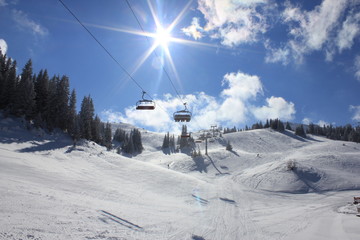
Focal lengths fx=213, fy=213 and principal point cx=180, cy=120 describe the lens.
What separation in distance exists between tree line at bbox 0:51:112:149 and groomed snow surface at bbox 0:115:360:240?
3983mm

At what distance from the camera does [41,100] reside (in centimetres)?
5191

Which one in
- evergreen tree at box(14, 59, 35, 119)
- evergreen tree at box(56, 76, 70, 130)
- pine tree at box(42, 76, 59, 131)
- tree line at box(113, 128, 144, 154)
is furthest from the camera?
tree line at box(113, 128, 144, 154)

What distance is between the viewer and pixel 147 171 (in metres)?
35.4

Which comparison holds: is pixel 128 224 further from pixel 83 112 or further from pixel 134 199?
pixel 83 112

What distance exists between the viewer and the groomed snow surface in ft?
32.1

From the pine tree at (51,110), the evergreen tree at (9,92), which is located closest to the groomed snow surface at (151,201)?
the evergreen tree at (9,92)

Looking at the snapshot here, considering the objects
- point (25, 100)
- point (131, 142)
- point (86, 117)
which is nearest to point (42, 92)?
point (25, 100)

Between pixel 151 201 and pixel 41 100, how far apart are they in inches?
1834

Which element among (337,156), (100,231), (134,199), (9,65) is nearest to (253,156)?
(337,156)

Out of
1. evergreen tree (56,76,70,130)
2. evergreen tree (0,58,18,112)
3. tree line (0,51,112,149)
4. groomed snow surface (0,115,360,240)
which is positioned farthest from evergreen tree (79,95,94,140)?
evergreen tree (0,58,18,112)

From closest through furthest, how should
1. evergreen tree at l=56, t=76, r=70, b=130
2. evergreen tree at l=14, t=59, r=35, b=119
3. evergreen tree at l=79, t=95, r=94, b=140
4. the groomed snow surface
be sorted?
→ the groomed snow surface < evergreen tree at l=14, t=59, r=35, b=119 < evergreen tree at l=56, t=76, r=70, b=130 < evergreen tree at l=79, t=95, r=94, b=140

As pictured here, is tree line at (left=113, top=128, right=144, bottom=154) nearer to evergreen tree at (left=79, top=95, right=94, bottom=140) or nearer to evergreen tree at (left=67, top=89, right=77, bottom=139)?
evergreen tree at (left=79, top=95, right=94, bottom=140)

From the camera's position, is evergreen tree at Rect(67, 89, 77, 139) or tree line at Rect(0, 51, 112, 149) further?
evergreen tree at Rect(67, 89, 77, 139)

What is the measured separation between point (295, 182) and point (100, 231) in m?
35.0
